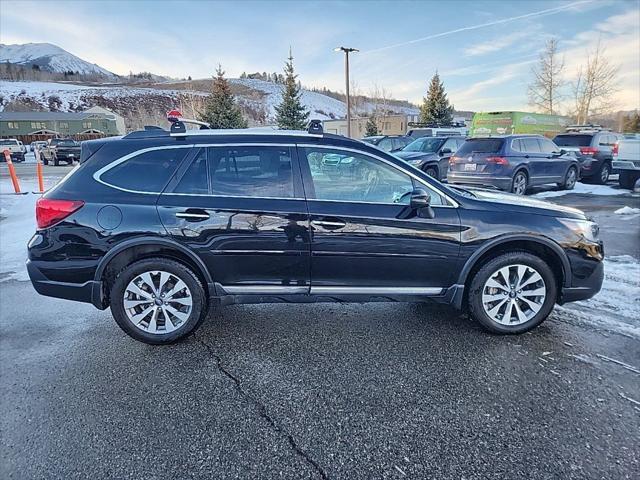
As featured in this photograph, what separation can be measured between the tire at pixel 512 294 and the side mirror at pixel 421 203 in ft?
2.33

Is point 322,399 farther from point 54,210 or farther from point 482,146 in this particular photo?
point 482,146

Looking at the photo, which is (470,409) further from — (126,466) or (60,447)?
(60,447)

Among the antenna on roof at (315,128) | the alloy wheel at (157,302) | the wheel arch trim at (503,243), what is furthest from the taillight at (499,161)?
the alloy wheel at (157,302)

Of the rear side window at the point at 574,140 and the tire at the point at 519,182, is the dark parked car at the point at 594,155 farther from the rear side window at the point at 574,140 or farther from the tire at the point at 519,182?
the tire at the point at 519,182

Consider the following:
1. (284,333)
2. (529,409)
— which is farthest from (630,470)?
(284,333)

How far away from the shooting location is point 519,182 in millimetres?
11023

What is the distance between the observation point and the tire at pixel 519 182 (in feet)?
35.3

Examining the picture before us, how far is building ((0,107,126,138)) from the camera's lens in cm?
7000

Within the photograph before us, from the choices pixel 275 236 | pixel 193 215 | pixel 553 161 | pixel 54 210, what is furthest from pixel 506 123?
pixel 54 210

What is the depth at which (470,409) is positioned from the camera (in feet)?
8.43

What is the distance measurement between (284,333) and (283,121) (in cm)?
2474

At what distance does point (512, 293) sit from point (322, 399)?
1.93 metres

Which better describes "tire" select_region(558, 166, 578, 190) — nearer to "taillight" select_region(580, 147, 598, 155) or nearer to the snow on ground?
the snow on ground

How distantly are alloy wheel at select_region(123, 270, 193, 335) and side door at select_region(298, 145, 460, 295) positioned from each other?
112 centimetres
